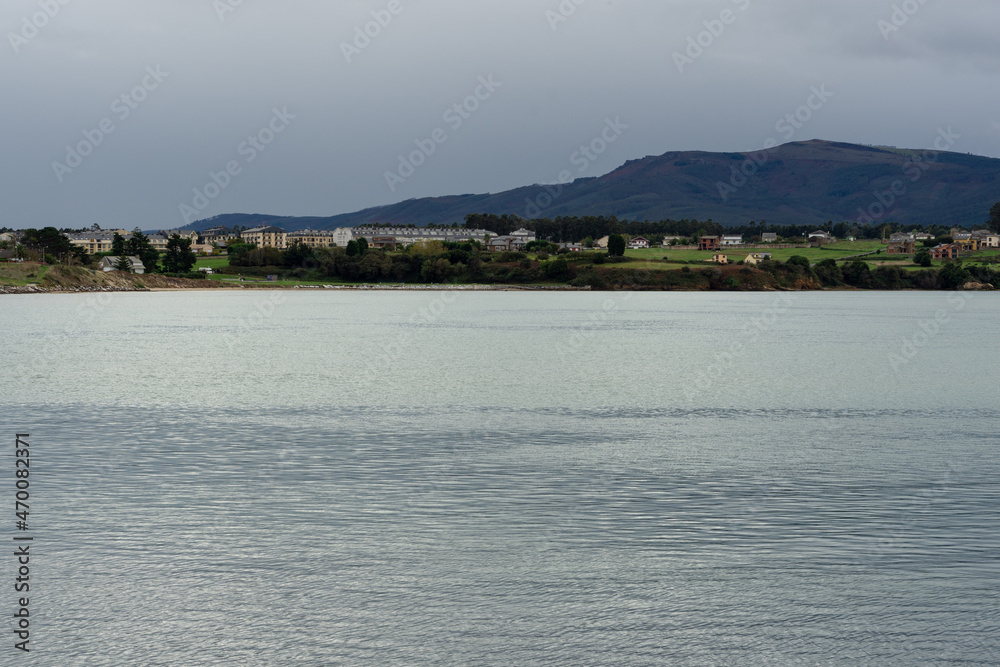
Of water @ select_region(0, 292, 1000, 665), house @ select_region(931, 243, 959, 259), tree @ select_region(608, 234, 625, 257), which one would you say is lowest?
water @ select_region(0, 292, 1000, 665)

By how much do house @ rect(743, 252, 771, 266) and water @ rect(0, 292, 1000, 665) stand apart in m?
137

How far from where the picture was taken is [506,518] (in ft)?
51.3

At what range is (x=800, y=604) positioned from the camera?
456 inches

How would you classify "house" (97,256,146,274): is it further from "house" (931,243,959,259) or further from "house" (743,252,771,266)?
"house" (931,243,959,259)

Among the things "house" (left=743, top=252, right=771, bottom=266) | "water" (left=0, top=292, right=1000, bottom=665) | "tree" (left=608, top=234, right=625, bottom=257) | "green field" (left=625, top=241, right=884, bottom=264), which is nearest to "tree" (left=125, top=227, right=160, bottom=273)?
"tree" (left=608, top=234, right=625, bottom=257)

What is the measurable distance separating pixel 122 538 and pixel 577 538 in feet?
23.7

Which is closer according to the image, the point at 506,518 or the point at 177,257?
the point at 506,518

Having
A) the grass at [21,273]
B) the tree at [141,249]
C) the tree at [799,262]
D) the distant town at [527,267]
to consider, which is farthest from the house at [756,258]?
the grass at [21,273]

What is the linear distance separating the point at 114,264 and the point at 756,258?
118011mm

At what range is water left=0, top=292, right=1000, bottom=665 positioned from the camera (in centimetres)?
1059

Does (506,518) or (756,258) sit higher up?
(756,258)

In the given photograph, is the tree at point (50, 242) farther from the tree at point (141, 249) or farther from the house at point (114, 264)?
the tree at point (141, 249)

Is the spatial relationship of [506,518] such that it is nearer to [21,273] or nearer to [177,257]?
[21,273]

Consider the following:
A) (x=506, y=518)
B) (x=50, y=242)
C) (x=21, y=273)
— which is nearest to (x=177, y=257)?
(x=50, y=242)
